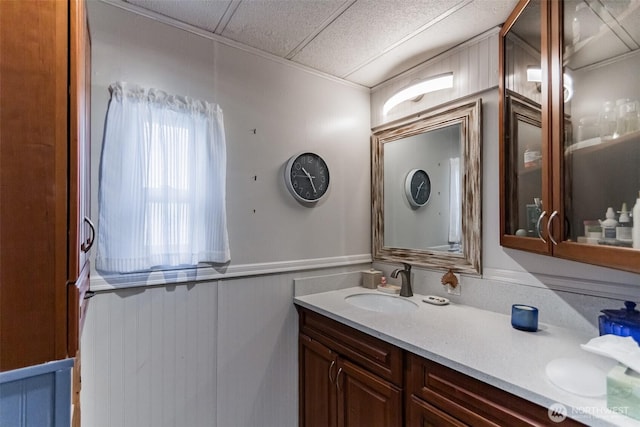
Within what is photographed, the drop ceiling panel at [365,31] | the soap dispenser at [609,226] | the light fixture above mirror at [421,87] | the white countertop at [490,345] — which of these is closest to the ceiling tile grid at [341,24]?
the drop ceiling panel at [365,31]

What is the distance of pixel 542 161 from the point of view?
1.13m

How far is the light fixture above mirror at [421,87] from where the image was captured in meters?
1.76

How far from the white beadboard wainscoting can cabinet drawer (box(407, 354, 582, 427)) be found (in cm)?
85

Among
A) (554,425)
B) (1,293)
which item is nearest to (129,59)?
(1,293)

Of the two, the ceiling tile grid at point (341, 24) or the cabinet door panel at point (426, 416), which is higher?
the ceiling tile grid at point (341, 24)

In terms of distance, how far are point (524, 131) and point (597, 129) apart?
310 millimetres

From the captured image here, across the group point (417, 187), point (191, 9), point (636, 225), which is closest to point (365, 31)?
point (191, 9)

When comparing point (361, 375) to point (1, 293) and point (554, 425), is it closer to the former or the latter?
point (554, 425)

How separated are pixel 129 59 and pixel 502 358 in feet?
6.33

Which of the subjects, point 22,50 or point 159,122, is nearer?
point 22,50

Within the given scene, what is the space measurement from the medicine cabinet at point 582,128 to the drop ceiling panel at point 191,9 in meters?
1.30

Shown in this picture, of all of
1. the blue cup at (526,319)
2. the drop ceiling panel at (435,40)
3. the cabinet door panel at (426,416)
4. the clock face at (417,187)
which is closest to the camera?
the cabinet door panel at (426,416)

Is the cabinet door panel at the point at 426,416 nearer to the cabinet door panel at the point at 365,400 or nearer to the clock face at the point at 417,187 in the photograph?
the cabinet door panel at the point at 365,400

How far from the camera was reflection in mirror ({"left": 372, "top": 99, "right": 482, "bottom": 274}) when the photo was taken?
1.69 meters
